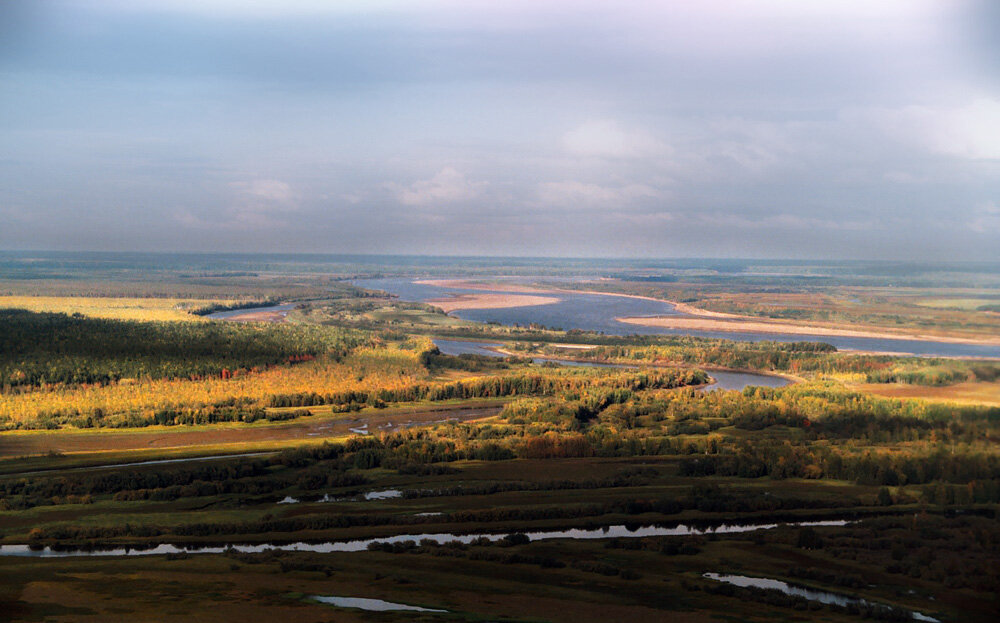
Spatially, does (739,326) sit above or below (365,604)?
above

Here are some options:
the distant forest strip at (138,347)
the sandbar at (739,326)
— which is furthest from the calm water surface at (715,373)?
the distant forest strip at (138,347)

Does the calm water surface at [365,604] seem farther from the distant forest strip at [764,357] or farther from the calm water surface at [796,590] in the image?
the distant forest strip at [764,357]

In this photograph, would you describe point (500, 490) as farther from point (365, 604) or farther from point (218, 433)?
point (218, 433)

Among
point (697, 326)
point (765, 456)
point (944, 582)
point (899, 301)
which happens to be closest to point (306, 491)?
point (765, 456)

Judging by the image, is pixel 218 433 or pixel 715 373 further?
pixel 715 373

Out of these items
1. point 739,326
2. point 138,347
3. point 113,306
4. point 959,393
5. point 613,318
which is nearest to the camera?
point 959,393

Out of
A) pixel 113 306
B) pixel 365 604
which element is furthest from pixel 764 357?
pixel 113 306

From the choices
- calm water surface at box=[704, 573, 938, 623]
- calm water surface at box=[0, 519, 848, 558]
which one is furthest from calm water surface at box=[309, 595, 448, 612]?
calm water surface at box=[704, 573, 938, 623]

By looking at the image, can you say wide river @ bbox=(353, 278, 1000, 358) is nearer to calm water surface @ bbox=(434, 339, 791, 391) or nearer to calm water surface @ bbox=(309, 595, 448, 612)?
calm water surface @ bbox=(434, 339, 791, 391)
